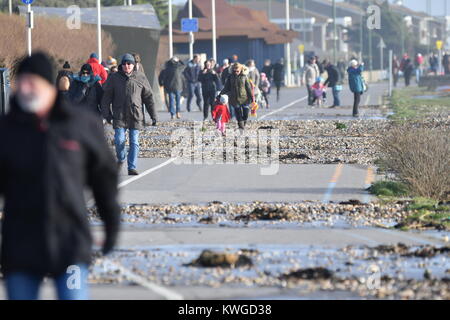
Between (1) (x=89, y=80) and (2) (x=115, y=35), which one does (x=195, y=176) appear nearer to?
(1) (x=89, y=80)

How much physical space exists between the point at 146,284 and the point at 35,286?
3759 mm

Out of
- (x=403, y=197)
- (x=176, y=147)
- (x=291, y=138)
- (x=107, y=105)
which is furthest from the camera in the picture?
(x=291, y=138)

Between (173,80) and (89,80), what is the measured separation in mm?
17072

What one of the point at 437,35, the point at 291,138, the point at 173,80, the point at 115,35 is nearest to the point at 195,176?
the point at 291,138

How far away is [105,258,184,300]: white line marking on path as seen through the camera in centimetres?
968

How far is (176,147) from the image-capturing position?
1045 inches

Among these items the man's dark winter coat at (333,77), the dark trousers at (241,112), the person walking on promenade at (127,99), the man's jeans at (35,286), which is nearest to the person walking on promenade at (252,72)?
the man's dark winter coat at (333,77)

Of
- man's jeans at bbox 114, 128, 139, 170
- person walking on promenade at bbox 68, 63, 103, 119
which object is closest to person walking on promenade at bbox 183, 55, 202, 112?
person walking on promenade at bbox 68, 63, 103, 119

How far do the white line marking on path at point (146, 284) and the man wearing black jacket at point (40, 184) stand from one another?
10.1ft

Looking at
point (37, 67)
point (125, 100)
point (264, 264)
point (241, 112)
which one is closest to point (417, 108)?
point (241, 112)

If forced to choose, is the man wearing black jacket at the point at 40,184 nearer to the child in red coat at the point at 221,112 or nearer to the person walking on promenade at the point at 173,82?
the child in red coat at the point at 221,112

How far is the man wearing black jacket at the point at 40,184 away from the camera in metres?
6.43

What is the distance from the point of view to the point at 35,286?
21.4 feet

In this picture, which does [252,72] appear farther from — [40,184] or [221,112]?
[40,184]
